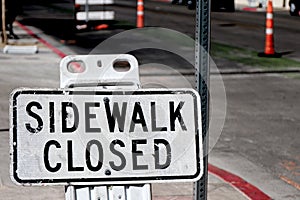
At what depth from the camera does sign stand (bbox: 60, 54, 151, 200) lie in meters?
4.77

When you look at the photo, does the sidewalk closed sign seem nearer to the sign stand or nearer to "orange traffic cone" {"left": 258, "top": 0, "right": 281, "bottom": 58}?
the sign stand

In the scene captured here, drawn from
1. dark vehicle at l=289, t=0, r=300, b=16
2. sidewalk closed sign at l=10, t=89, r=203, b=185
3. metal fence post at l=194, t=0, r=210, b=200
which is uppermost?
metal fence post at l=194, t=0, r=210, b=200

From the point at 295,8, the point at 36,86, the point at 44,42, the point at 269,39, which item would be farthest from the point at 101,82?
the point at 295,8

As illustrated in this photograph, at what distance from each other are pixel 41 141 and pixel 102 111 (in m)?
0.35

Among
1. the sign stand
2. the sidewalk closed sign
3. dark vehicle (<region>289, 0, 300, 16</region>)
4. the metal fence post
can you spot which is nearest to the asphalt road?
the sign stand

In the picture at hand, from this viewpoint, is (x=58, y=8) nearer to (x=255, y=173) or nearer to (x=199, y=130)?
(x=255, y=173)

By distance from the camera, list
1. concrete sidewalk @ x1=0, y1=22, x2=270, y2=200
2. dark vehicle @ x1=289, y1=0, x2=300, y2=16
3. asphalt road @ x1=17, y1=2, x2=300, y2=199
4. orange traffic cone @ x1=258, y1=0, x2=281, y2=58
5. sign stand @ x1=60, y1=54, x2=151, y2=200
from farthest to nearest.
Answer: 1. dark vehicle @ x1=289, y1=0, x2=300, y2=16
2. orange traffic cone @ x1=258, y1=0, x2=281, y2=58
3. asphalt road @ x1=17, y1=2, x2=300, y2=199
4. concrete sidewalk @ x1=0, y1=22, x2=270, y2=200
5. sign stand @ x1=60, y1=54, x2=151, y2=200

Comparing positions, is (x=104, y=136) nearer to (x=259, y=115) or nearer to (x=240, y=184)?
(x=240, y=184)

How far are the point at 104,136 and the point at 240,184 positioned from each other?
4227mm

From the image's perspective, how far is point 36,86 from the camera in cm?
1396

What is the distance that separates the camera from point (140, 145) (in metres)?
4.20

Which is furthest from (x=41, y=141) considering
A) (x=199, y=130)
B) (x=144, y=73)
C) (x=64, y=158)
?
(x=144, y=73)

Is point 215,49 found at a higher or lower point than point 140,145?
lower

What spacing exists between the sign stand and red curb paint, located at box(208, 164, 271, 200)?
10.4ft
